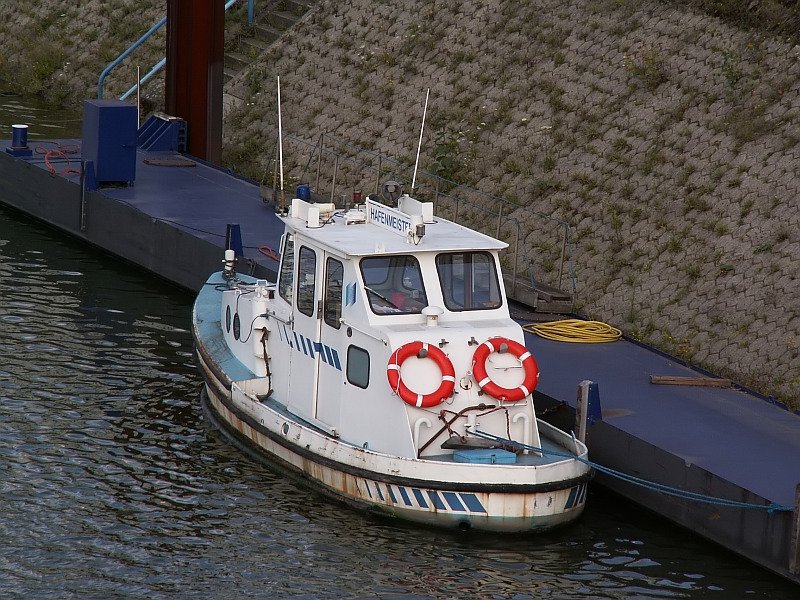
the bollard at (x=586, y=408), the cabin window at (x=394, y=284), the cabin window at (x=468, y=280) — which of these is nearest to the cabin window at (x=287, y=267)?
the cabin window at (x=394, y=284)

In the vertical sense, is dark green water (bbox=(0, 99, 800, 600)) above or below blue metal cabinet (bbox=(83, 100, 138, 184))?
below

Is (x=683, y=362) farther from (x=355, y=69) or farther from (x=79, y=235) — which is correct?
(x=355, y=69)

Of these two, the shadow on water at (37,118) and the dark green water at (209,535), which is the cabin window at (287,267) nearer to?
the dark green water at (209,535)

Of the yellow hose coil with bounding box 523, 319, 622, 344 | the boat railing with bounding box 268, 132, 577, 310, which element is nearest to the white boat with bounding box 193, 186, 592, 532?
the boat railing with bounding box 268, 132, 577, 310

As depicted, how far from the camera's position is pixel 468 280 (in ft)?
50.9

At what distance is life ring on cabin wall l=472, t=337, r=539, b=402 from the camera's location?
14766mm

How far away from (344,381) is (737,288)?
6.86 m

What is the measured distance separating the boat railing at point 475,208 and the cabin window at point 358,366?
2948 millimetres

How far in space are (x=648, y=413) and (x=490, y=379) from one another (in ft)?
7.77

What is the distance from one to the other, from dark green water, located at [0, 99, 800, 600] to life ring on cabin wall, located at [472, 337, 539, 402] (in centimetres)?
147

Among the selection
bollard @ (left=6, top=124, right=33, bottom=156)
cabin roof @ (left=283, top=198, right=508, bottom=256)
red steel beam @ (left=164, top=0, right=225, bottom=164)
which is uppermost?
red steel beam @ (left=164, top=0, right=225, bottom=164)

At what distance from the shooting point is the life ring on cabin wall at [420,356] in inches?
570

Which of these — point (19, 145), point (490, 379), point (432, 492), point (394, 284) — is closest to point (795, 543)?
point (490, 379)

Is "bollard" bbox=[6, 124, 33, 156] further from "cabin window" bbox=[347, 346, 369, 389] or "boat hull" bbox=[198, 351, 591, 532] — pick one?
"cabin window" bbox=[347, 346, 369, 389]
